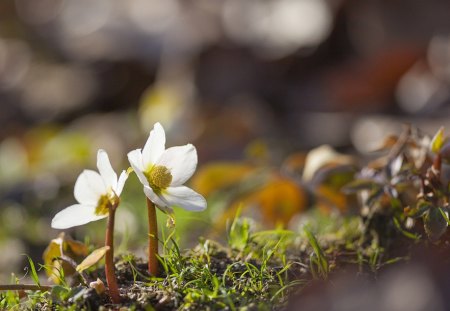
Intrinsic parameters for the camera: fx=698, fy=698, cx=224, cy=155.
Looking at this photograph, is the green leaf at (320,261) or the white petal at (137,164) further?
the green leaf at (320,261)

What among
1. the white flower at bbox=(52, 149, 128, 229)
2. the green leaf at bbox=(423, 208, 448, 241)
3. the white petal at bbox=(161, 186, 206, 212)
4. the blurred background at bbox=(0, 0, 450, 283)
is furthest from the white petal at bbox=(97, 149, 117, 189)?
the blurred background at bbox=(0, 0, 450, 283)

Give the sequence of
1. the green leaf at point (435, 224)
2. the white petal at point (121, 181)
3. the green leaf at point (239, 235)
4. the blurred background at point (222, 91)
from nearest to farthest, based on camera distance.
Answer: the white petal at point (121, 181) < the green leaf at point (435, 224) < the green leaf at point (239, 235) < the blurred background at point (222, 91)

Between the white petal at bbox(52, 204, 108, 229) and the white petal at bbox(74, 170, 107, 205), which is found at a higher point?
the white petal at bbox(74, 170, 107, 205)

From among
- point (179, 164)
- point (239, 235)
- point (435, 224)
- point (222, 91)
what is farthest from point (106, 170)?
point (222, 91)

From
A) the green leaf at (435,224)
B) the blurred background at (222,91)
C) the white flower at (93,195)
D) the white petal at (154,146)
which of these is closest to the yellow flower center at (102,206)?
the white flower at (93,195)

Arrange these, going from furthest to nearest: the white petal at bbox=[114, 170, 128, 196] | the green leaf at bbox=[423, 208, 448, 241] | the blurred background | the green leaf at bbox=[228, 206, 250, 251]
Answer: the blurred background → the green leaf at bbox=[228, 206, 250, 251] → the green leaf at bbox=[423, 208, 448, 241] → the white petal at bbox=[114, 170, 128, 196]

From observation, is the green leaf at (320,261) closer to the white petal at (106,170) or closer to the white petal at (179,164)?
the white petal at (179,164)

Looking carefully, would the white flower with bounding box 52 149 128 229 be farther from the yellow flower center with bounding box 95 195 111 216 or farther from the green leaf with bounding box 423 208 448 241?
the green leaf with bounding box 423 208 448 241
